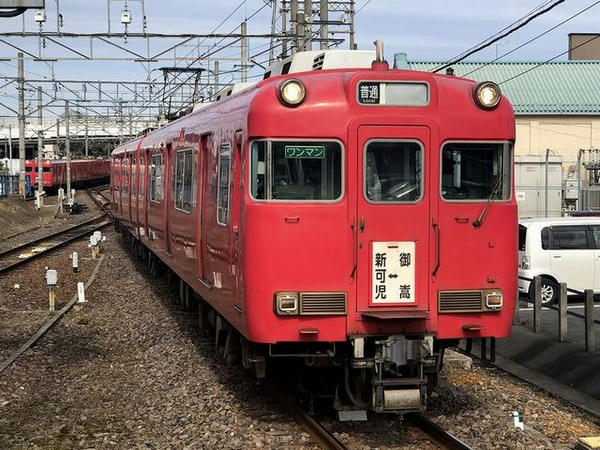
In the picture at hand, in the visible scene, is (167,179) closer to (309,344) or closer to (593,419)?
(309,344)

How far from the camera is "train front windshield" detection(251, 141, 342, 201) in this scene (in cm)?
670

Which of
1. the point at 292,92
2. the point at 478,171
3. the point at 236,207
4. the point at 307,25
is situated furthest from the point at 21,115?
the point at 478,171

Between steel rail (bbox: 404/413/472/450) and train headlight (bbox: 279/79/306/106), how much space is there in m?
2.83

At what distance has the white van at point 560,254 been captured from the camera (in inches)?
571

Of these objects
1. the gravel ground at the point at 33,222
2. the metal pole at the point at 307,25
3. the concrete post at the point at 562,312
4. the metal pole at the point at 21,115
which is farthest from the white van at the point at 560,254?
the metal pole at the point at 21,115

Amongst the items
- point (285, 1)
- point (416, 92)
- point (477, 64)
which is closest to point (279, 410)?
point (416, 92)

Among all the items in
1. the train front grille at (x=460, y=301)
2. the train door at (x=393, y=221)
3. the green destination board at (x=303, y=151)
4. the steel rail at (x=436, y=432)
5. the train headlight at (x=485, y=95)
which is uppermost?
the train headlight at (x=485, y=95)

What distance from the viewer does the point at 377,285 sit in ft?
21.8

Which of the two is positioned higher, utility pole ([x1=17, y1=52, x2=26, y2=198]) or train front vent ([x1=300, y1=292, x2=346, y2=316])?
utility pole ([x1=17, y1=52, x2=26, y2=198])

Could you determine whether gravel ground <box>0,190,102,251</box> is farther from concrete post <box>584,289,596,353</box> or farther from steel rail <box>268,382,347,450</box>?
concrete post <box>584,289,596,353</box>

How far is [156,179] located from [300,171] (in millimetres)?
8363

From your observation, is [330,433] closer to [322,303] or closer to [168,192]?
[322,303]

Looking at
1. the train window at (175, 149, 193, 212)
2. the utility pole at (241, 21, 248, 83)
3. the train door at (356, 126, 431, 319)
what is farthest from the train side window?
the utility pole at (241, 21, 248, 83)

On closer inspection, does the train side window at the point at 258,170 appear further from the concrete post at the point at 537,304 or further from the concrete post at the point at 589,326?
the concrete post at the point at 537,304
